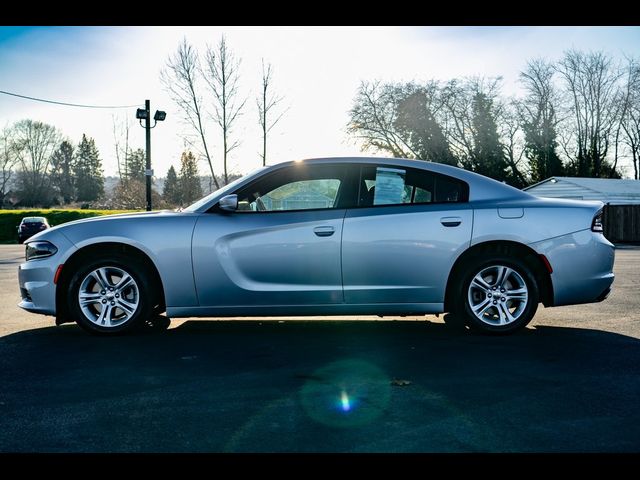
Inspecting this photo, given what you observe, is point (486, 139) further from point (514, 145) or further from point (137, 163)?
point (137, 163)

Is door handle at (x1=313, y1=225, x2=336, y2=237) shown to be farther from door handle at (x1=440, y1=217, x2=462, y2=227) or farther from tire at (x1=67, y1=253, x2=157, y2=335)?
tire at (x1=67, y1=253, x2=157, y2=335)

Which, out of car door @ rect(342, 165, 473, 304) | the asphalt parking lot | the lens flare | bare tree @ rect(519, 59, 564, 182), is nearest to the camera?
the asphalt parking lot

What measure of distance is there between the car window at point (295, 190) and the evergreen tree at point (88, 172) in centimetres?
11617

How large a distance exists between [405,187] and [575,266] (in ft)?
5.70

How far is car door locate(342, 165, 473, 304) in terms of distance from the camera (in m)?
5.88

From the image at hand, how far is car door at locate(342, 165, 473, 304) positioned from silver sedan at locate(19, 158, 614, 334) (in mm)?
11

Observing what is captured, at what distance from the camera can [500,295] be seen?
609 cm

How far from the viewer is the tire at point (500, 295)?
238 inches

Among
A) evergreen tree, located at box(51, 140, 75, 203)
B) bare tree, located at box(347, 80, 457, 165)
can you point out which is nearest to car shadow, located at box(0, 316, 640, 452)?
bare tree, located at box(347, 80, 457, 165)

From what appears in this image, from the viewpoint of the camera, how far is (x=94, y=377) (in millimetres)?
4621

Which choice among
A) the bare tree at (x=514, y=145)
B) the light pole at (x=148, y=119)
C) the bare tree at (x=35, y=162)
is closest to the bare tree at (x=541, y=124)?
the bare tree at (x=514, y=145)
